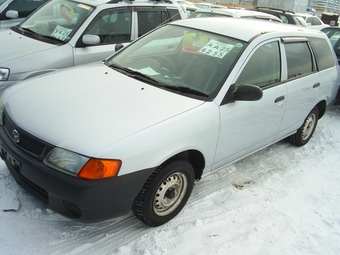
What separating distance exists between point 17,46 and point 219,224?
3.75 metres

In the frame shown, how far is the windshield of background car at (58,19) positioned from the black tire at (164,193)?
3.07 m

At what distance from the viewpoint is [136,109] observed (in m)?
2.84

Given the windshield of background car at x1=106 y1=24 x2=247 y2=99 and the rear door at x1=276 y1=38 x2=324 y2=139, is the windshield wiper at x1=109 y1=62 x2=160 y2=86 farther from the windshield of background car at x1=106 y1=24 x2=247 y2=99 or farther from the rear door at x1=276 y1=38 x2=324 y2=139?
the rear door at x1=276 y1=38 x2=324 y2=139

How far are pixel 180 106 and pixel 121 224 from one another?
1.18 metres

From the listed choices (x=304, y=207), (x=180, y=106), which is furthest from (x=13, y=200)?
(x=304, y=207)

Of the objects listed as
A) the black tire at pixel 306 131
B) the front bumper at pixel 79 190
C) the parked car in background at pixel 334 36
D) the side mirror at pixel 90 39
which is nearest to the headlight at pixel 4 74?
the side mirror at pixel 90 39

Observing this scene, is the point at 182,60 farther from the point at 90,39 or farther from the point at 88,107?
the point at 90,39

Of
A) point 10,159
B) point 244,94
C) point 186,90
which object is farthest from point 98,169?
point 244,94

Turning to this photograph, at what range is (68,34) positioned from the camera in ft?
16.6

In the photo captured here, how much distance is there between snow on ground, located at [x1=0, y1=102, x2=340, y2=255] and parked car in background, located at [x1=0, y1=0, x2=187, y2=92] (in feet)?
5.72

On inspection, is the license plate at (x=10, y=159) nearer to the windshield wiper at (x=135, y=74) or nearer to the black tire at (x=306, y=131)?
the windshield wiper at (x=135, y=74)

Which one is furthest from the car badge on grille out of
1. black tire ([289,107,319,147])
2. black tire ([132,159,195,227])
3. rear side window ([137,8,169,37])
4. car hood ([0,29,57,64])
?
black tire ([289,107,319,147])

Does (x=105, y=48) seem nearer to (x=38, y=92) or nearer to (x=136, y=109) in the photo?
(x=38, y=92)

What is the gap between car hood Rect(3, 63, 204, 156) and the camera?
2514 mm
